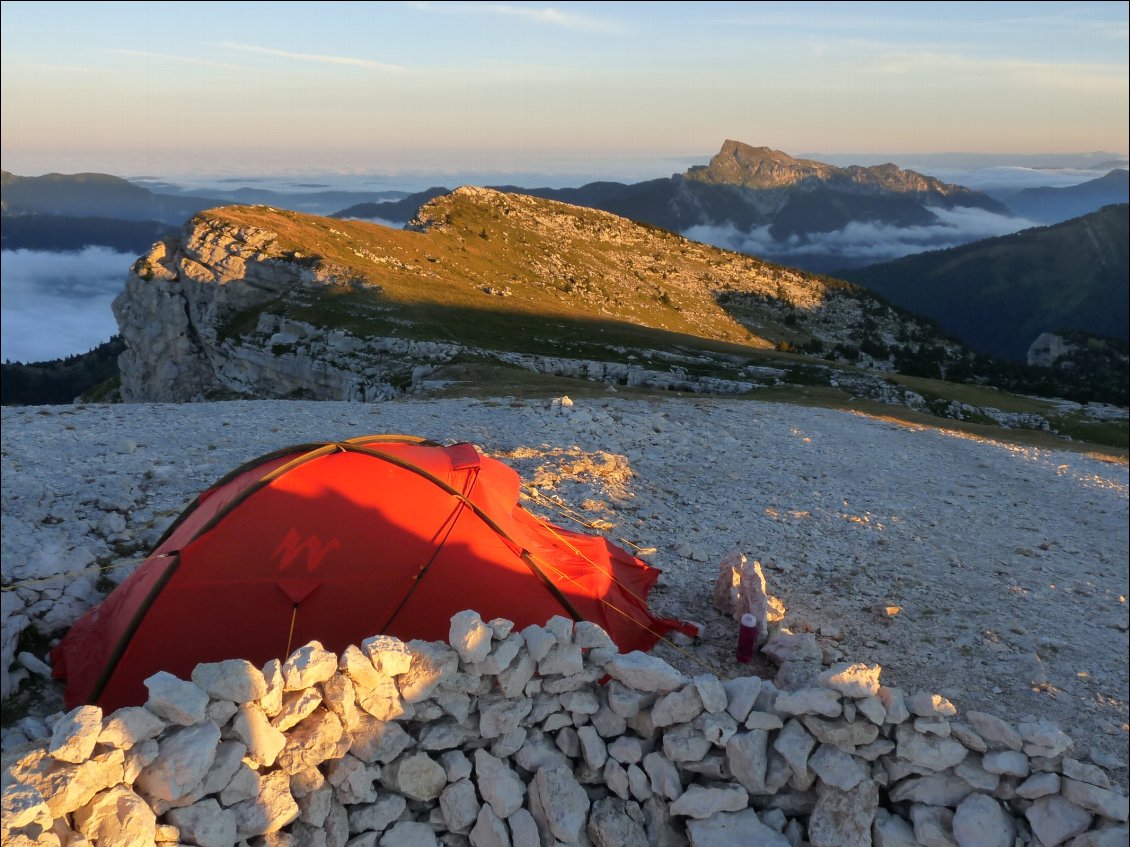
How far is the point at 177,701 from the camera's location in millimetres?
5820

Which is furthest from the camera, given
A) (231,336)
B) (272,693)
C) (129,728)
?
(231,336)

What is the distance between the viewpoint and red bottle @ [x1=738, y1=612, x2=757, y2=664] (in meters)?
9.49

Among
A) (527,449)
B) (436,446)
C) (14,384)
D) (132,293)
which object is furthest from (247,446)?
(14,384)

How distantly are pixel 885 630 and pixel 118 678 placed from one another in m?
9.36

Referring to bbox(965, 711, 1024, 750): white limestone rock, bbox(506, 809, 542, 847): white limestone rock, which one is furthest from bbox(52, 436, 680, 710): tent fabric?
bbox(965, 711, 1024, 750): white limestone rock

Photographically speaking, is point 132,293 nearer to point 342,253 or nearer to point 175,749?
point 342,253

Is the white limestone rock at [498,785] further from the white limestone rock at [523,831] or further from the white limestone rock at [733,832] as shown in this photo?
the white limestone rock at [733,832]

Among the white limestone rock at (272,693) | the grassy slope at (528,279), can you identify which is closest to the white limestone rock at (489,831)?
the white limestone rock at (272,693)

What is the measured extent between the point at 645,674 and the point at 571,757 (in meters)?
1.09

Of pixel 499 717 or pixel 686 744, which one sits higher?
pixel 499 717

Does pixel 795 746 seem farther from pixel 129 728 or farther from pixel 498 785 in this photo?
pixel 129 728

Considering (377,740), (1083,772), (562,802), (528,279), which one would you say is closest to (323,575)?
(377,740)

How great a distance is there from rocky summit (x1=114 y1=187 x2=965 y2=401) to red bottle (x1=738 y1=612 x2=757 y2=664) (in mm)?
23560

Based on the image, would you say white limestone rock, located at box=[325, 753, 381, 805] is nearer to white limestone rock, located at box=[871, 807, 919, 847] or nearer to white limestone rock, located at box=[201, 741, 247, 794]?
white limestone rock, located at box=[201, 741, 247, 794]
